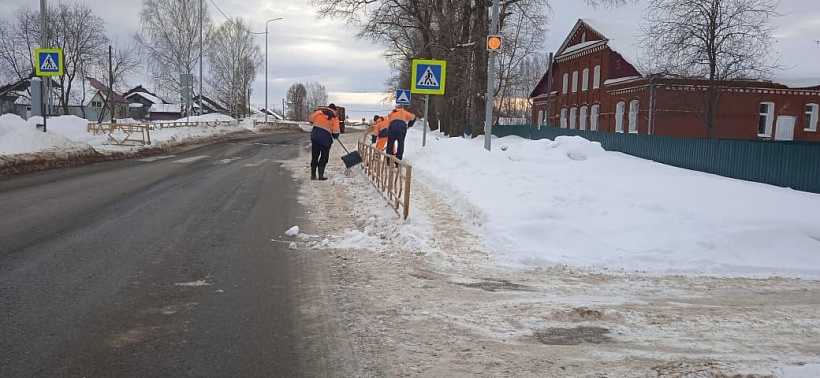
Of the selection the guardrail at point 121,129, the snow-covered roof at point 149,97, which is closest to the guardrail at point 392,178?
the guardrail at point 121,129

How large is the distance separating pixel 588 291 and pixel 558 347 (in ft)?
5.69

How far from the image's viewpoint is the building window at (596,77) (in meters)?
39.4

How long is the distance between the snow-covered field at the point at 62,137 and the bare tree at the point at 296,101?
97.2m

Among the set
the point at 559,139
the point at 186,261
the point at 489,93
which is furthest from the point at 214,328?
the point at 559,139

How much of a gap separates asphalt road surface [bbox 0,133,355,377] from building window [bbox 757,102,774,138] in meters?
30.6

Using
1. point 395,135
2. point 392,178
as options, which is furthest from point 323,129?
point 392,178

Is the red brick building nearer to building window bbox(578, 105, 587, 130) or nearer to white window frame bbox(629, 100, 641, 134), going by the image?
white window frame bbox(629, 100, 641, 134)

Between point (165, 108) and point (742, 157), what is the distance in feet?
301

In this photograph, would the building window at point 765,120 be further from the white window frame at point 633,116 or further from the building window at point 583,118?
the building window at point 583,118

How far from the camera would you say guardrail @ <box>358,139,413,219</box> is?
8.86 metres

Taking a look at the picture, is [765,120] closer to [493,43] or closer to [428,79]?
[493,43]

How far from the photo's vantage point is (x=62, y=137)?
18.2 m

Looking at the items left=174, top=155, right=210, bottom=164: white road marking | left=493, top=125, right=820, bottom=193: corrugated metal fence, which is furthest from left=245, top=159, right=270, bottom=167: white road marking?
left=493, top=125, right=820, bottom=193: corrugated metal fence

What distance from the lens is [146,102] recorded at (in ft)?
301
